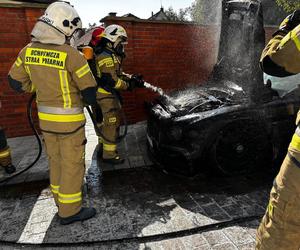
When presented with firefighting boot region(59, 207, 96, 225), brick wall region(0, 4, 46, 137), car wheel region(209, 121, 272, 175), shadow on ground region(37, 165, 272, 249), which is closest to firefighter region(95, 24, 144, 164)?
shadow on ground region(37, 165, 272, 249)

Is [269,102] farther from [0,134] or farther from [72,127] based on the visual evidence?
[0,134]

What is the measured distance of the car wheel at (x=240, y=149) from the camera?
3564mm

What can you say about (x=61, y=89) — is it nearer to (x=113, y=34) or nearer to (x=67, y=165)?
(x=67, y=165)

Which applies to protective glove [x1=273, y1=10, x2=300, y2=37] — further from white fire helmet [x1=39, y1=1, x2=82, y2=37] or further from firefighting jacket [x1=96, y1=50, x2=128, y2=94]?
firefighting jacket [x1=96, y1=50, x2=128, y2=94]

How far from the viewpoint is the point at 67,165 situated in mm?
2949

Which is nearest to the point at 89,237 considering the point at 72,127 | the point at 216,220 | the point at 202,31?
the point at 72,127

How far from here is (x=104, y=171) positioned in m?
4.25

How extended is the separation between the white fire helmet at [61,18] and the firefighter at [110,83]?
123cm

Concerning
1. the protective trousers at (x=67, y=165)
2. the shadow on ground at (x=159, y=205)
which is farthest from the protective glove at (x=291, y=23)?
the protective trousers at (x=67, y=165)

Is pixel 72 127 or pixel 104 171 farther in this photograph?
pixel 104 171

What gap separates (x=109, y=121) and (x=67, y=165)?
1546 millimetres

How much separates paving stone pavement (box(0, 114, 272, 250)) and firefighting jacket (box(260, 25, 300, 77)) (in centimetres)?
158

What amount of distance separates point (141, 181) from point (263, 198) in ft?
4.93

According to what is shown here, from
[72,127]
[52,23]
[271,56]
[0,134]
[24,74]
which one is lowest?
[0,134]
